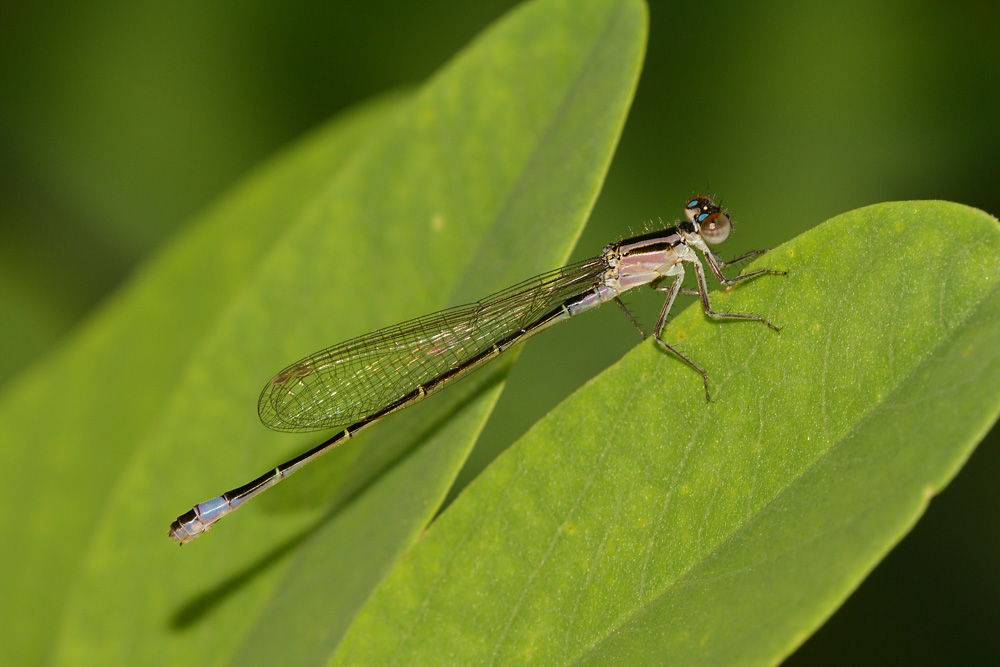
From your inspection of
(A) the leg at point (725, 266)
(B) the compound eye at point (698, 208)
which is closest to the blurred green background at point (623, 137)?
(A) the leg at point (725, 266)

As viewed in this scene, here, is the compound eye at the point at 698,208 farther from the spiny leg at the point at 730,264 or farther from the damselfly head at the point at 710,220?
the spiny leg at the point at 730,264

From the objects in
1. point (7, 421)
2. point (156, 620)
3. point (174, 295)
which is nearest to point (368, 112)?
point (174, 295)

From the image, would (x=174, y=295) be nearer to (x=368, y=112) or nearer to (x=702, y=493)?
(x=368, y=112)

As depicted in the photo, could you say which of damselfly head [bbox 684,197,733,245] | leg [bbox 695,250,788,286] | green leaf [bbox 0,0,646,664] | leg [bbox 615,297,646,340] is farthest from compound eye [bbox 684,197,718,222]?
green leaf [bbox 0,0,646,664]

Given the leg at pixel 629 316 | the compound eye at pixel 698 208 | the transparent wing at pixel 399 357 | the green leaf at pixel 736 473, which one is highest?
the transparent wing at pixel 399 357

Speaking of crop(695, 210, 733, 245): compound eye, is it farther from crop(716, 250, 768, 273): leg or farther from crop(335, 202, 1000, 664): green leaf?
crop(335, 202, 1000, 664): green leaf

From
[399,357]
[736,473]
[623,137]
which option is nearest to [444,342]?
[399,357]
